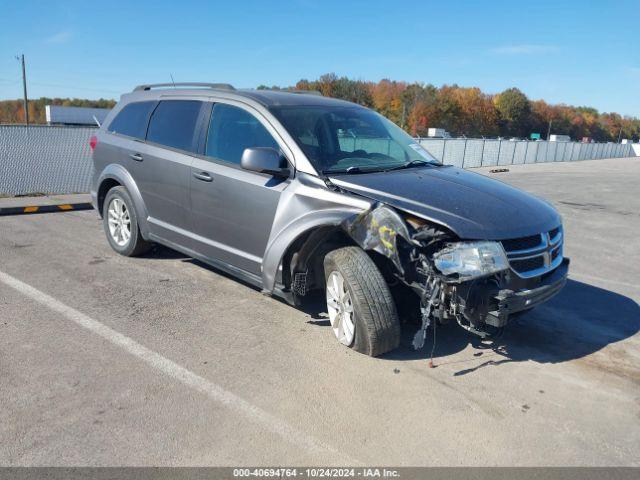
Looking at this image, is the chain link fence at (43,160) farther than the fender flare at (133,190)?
Yes

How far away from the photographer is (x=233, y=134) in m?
5.00

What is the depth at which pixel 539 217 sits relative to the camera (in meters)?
4.13

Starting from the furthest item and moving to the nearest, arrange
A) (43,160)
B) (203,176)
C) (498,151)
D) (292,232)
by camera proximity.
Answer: (498,151)
(43,160)
(203,176)
(292,232)

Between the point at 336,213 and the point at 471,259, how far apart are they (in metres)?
1.03

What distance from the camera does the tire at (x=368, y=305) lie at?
152 inches

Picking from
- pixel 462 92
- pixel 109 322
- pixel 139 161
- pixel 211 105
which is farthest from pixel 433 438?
pixel 462 92

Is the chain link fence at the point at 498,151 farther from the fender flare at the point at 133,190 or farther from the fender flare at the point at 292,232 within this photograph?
the fender flare at the point at 292,232

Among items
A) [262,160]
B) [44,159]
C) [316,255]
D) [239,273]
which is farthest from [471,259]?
[44,159]

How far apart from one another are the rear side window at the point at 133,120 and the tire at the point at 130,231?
0.67 m

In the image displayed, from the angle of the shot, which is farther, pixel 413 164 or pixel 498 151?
pixel 498 151

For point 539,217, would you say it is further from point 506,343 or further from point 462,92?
point 462,92

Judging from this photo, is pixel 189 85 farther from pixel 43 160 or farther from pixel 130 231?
pixel 43 160

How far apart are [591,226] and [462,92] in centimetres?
10196

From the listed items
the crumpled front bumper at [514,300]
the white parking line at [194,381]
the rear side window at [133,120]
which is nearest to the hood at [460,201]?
the crumpled front bumper at [514,300]
